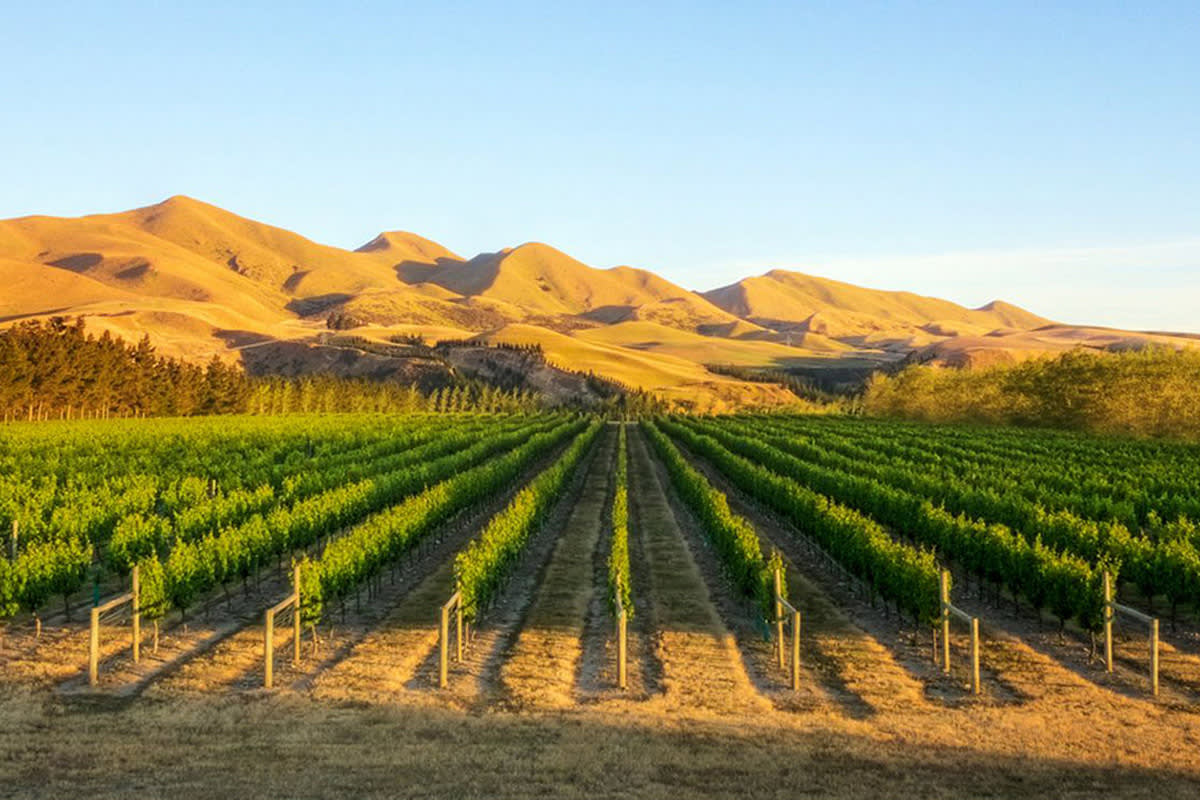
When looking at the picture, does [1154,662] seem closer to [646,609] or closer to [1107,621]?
[1107,621]

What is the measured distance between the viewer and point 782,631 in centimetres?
1694

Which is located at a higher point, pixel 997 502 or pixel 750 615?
pixel 997 502

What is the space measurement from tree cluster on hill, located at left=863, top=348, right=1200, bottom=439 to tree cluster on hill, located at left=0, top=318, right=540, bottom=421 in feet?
303

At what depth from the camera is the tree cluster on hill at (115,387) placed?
8875 centimetres

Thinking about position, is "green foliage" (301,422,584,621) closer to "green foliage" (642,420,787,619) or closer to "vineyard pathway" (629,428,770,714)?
"vineyard pathway" (629,428,770,714)

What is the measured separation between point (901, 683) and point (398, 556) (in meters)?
→ 13.5

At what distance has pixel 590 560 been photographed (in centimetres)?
2698

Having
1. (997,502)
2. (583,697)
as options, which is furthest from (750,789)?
(997,502)

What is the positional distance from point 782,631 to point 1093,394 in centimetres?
7020

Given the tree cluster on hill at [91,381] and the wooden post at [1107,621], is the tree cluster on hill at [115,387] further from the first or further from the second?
the wooden post at [1107,621]

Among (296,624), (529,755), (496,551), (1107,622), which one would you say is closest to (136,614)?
(296,624)

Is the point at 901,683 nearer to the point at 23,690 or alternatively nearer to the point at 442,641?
the point at 442,641

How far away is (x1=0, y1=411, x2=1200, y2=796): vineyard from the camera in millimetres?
14820

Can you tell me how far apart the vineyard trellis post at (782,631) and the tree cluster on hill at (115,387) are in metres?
88.0
